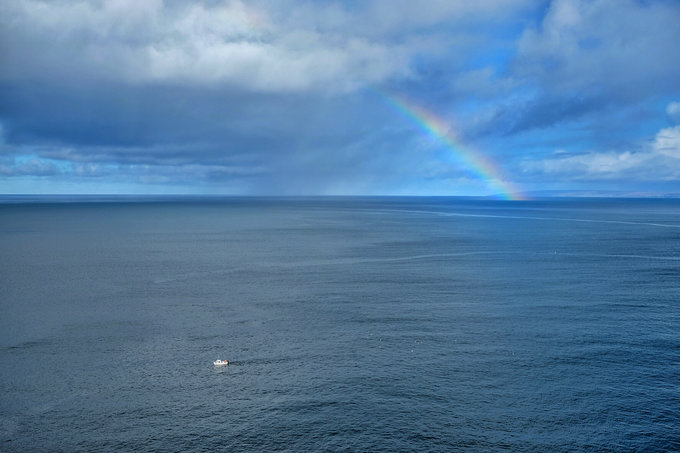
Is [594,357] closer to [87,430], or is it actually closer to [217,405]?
[217,405]

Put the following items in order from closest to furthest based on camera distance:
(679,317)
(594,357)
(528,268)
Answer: (594,357) < (679,317) < (528,268)

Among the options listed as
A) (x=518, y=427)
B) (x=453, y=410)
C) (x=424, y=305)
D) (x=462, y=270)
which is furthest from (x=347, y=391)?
(x=462, y=270)

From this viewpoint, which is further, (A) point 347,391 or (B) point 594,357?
(B) point 594,357

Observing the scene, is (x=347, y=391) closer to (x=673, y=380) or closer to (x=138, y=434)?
(x=138, y=434)

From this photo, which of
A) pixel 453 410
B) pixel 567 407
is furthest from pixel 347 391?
pixel 567 407

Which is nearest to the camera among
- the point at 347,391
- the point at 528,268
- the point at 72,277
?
the point at 347,391

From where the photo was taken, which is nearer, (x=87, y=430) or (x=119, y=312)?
(x=87, y=430)
